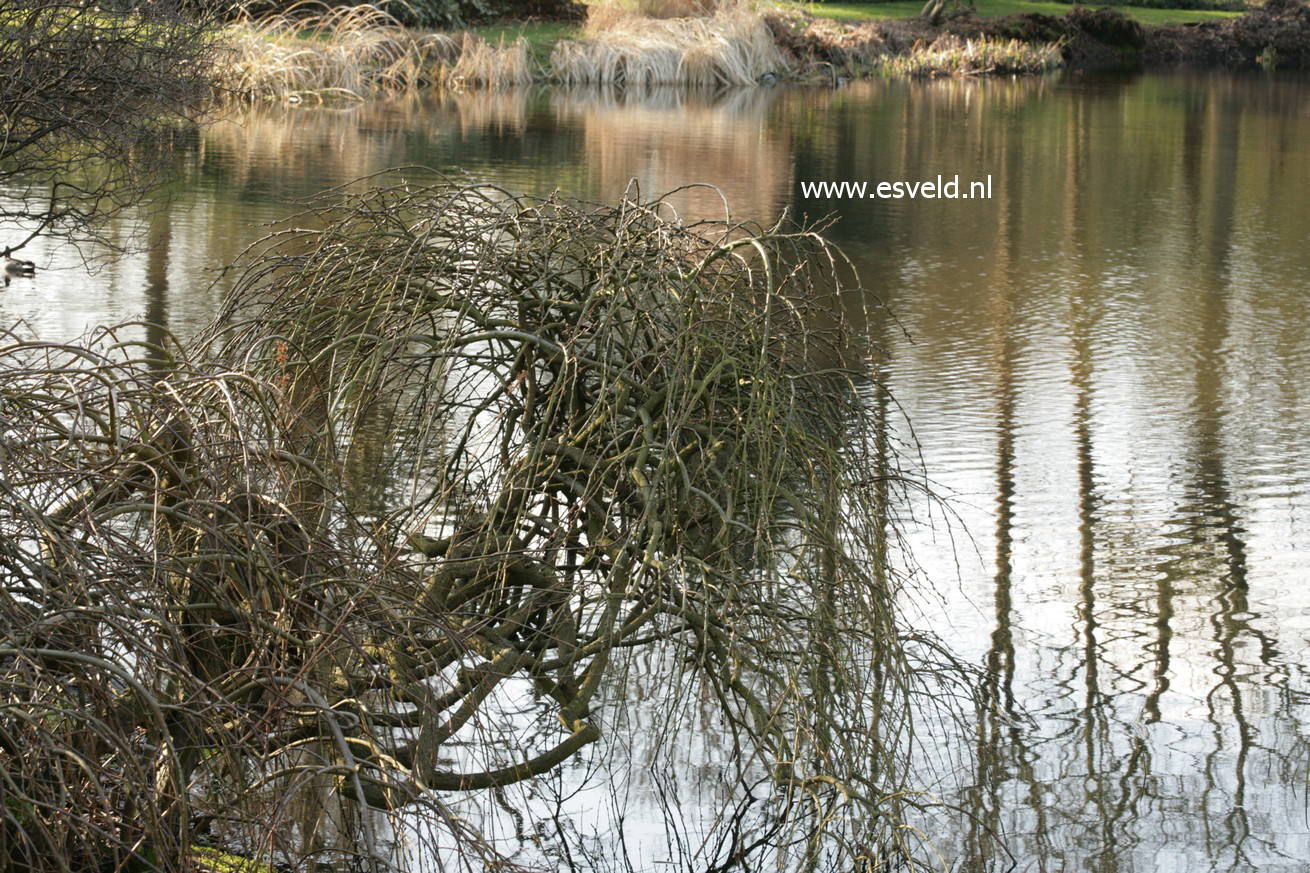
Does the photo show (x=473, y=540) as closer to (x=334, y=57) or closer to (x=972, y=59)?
(x=334, y=57)

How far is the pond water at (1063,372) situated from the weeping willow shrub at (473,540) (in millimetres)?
632

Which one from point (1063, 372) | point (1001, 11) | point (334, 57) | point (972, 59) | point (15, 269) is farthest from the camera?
point (1001, 11)

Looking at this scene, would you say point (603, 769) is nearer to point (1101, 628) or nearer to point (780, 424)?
point (780, 424)

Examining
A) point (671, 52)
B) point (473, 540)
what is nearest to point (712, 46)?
point (671, 52)

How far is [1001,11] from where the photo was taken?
38406 mm

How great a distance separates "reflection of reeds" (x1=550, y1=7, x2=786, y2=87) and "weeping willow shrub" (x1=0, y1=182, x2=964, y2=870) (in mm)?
22932

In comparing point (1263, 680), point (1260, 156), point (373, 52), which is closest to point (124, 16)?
point (1263, 680)

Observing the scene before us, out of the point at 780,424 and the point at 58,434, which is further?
the point at 780,424

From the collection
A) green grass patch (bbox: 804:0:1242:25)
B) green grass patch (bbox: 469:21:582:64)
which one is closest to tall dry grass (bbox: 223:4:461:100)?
green grass patch (bbox: 469:21:582:64)

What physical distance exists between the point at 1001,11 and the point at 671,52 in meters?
14.0

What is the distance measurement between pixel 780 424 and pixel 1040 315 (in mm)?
7432

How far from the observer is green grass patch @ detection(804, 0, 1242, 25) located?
3691 cm

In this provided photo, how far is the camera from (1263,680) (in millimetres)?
5016

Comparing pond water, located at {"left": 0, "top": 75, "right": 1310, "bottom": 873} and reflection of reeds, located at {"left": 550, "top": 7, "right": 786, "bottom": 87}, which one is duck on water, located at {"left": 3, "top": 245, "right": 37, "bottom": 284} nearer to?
pond water, located at {"left": 0, "top": 75, "right": 1310, "bottom": 873}
